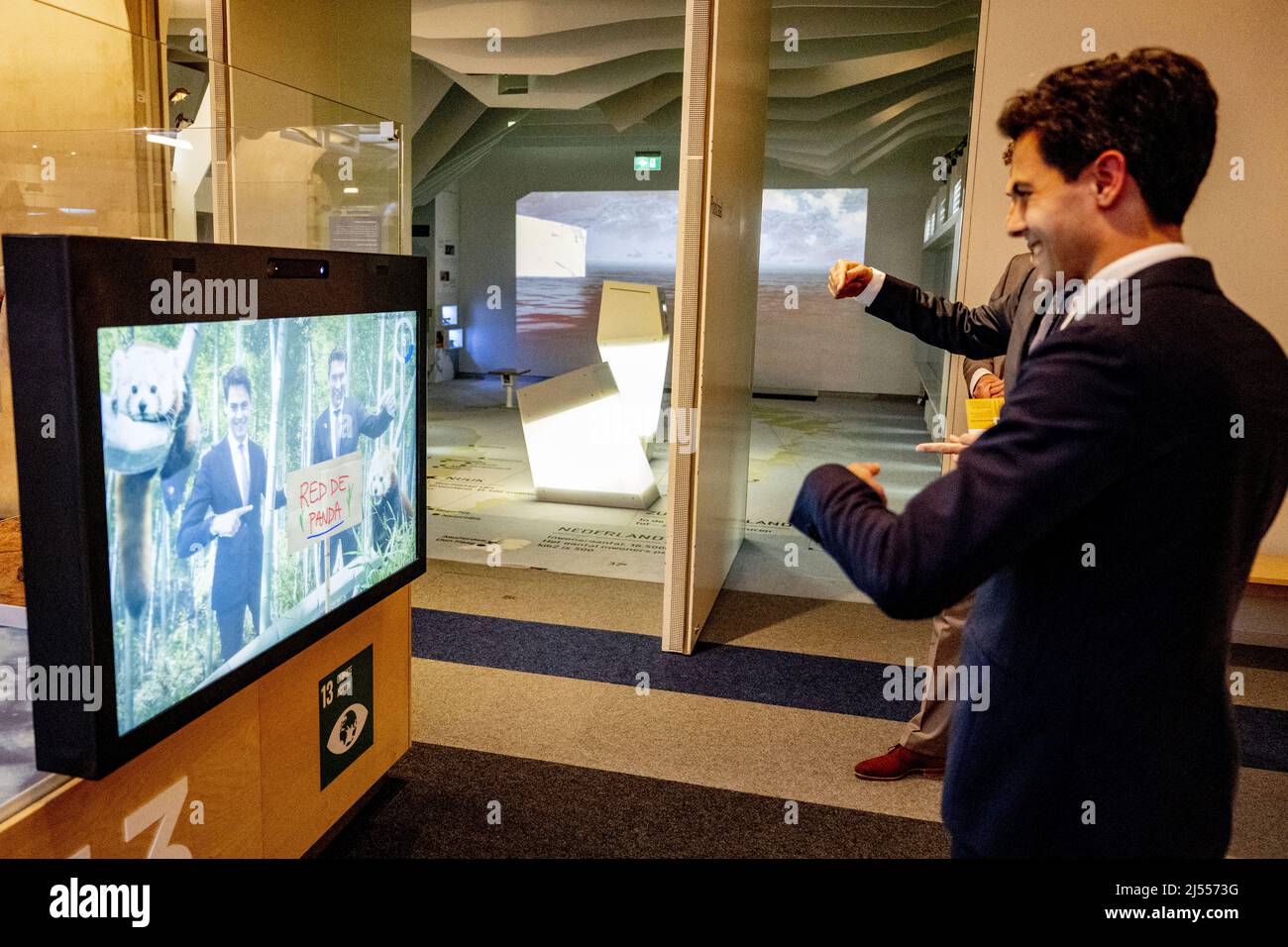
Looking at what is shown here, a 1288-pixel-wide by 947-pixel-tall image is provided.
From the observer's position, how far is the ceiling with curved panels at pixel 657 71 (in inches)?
256

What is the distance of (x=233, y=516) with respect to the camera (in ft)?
5.07

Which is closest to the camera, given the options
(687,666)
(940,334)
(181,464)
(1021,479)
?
(1021,479)

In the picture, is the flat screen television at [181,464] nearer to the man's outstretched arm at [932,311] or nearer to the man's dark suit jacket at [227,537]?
the man's dark suit jacket at [227,537]

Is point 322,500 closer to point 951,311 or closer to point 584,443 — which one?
point 951,311

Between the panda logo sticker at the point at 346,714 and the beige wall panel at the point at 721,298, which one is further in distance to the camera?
the beige wall panel at the point at 721,298

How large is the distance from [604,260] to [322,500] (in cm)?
1173

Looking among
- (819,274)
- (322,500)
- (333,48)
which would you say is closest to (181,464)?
(322,500)

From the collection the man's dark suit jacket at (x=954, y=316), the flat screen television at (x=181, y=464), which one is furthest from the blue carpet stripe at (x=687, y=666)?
the flat screen television at (x=181, y=464)

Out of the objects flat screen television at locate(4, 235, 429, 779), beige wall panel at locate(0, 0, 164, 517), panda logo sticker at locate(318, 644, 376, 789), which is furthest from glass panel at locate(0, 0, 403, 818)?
panda logo sticker at locate(318, 644, 376, 789)

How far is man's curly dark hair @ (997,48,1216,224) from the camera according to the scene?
978mm

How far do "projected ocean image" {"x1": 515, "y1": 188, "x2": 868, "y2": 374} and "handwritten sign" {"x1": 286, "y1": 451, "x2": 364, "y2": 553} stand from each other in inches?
430
